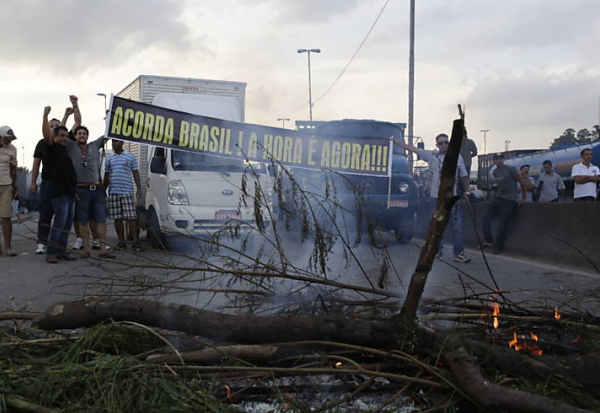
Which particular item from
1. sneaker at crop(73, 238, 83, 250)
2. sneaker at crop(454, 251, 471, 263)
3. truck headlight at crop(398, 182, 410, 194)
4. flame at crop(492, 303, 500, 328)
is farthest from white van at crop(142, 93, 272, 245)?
flame at crop(492, 303, 500, 328)

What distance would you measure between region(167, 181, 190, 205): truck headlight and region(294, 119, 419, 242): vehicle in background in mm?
2416

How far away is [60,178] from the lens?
7.41 m

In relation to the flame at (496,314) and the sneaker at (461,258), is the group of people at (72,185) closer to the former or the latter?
the sneaker at (461,258)

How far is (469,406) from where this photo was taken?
2.36 m

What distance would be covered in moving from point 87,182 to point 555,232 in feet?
22.6

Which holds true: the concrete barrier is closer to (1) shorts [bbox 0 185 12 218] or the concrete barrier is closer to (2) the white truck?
(2) the white truck

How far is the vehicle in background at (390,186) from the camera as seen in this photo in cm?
781

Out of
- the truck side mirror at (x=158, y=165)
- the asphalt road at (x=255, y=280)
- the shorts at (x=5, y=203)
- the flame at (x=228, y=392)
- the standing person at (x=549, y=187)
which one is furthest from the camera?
the standing person at (x=549, y=187)

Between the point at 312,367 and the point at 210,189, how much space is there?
20.6ft

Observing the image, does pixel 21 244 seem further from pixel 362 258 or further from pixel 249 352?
pixel 249 352

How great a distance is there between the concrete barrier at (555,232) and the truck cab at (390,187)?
1.08 ft

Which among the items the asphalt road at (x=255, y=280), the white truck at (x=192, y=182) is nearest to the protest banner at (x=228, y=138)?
the white truck at (x=192, y=182)

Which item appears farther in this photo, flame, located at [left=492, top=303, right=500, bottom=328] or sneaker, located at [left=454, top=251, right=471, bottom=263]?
sneaker, located at [left=454, top=251, right=471, bottom=263]

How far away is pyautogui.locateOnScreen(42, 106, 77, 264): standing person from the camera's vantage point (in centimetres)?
737
